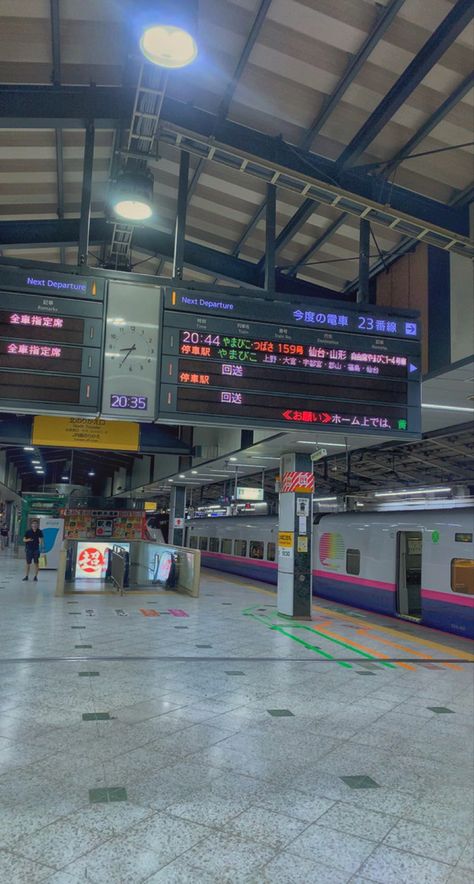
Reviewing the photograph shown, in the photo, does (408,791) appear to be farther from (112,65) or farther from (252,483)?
(252,483)

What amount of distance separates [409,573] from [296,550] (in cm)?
266

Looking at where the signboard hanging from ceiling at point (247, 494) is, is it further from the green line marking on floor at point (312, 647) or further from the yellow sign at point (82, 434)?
the green line marking on floor at point (312, 647)

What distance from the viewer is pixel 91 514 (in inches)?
816

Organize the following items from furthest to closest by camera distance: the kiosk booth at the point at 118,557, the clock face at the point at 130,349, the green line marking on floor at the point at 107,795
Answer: the kiosk booth at the point at 118,557 → the clock face at the point at 130,349 → the green line marking on floor at the point at 107,795

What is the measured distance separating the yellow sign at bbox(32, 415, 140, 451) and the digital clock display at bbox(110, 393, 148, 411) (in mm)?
5170

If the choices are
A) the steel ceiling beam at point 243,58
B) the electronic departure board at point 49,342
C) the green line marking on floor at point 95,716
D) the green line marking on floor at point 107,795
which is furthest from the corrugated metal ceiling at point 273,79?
the green line marking on floor at point 95,716

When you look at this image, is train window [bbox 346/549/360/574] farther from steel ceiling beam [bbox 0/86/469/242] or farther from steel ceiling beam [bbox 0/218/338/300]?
steel ceiling beam [bbox 0/86/469/242]

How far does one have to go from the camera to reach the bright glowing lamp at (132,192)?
18.2 ft

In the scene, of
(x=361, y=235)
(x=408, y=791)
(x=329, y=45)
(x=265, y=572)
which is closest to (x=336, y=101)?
(x=329, y=45)

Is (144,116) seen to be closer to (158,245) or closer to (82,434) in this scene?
(158,245)

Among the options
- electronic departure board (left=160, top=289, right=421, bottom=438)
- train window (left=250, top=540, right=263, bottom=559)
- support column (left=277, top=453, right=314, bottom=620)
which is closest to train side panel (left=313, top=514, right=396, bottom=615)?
support column (left=277, top=453, right=314, bottom=620)

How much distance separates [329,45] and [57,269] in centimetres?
299

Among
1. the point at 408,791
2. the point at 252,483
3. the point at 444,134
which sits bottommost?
the point at 408,791

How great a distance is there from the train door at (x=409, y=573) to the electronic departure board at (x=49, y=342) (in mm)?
8343
